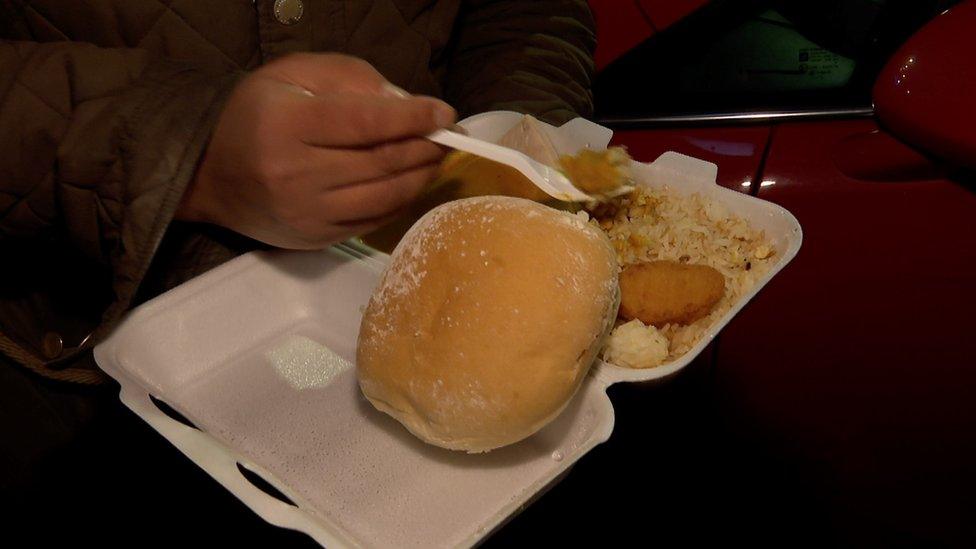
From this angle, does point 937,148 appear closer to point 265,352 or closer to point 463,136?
point 463,136

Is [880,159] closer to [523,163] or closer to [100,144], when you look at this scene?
[523,163]

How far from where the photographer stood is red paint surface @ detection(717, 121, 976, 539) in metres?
1.37

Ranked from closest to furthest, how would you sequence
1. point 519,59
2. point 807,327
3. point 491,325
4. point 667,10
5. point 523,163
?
point 491,325
point 523,163
point 519,59
point 807,327
point 667,10

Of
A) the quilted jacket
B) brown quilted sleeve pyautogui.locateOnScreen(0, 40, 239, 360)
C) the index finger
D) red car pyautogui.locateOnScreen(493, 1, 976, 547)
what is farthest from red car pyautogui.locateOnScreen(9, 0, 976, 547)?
the index finger

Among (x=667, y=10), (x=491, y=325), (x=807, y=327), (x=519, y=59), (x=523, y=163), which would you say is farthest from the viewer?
(x=667, y=10)

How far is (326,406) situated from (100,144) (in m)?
0.41

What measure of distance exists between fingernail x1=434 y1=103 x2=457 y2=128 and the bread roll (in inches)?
4.3

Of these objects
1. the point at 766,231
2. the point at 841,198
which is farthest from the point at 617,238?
the point at 841,198

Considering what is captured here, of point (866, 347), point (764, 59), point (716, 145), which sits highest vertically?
point (764, 59)

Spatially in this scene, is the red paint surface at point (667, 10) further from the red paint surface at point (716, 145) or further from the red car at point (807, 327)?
the red paint surface at point (716, 145)

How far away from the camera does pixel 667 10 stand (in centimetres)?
160

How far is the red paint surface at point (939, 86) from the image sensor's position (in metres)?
0.95

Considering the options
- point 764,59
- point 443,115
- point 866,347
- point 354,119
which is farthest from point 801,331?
point 354,119

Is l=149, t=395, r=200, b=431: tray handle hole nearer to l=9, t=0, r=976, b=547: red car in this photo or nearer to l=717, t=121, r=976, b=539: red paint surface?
l=9, t=0, r=976, b=547: red car
